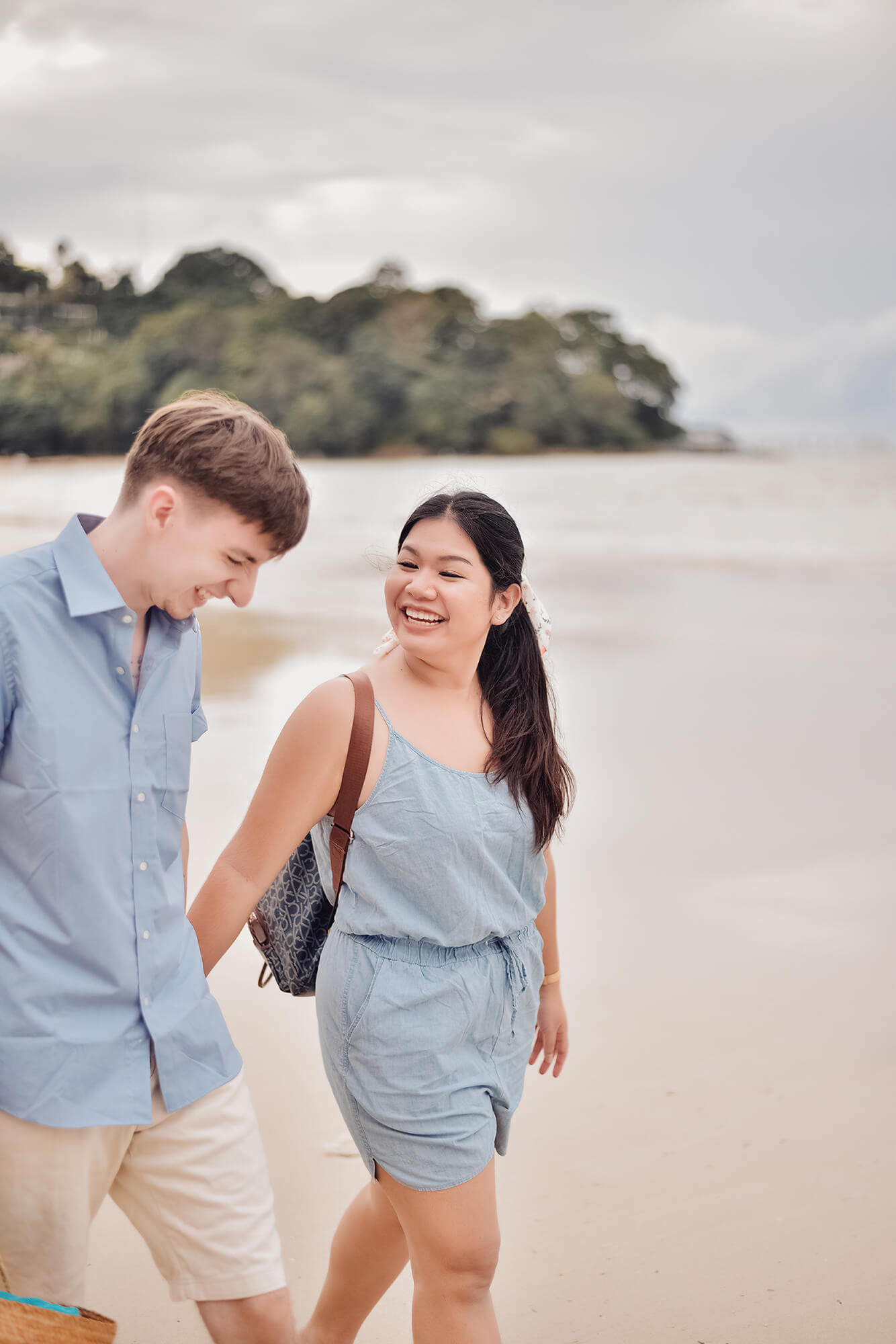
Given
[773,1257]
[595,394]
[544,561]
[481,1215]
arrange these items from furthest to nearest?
1. [595,394]
2. [544,561]
3. [773,1257]
4. [481,1215]

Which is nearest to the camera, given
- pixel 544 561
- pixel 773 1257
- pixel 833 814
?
pixel 773 1257

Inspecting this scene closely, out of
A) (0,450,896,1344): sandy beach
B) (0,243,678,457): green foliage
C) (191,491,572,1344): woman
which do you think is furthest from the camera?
(0,243,678,457): green foliage

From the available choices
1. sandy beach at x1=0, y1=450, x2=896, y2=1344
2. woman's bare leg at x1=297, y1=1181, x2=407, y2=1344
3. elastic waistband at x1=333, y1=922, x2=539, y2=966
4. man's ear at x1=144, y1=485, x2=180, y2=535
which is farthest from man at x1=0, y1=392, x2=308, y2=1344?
sandy beach at x1=0, y1=450, x2=896, y2=1344

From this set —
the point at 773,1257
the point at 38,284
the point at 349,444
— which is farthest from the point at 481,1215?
the point at 38,284

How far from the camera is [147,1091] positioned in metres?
1.63

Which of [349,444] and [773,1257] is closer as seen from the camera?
[773,1257]

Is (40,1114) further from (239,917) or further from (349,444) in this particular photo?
(349,444)

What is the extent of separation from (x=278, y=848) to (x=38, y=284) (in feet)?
176

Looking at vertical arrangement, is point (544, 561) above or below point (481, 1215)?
below

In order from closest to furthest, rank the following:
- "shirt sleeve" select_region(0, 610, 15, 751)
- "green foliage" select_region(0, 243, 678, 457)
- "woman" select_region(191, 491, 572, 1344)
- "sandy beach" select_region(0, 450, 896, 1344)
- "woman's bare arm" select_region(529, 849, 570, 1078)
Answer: "shirt sleeve" select_region(0, 610, 15, 751) → "woman" select_region(191, 491, 572, 1344) → "woman's bare arm" select_region(529, 849, 570, 1078) → "sandy beach" select_region(0, 450, 896, 1344) → "green foliage" select_region(0, 243, 678, 457)

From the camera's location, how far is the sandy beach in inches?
101

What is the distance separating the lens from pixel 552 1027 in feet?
7.86

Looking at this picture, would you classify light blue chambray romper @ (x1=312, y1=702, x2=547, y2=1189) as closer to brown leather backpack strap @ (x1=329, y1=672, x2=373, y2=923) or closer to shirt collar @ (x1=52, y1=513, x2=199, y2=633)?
brown leather backpack strap @ (x1=329, y1=672, x2=373, y2=923)

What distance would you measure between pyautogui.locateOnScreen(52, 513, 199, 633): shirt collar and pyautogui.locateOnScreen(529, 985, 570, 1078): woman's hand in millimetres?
1222
